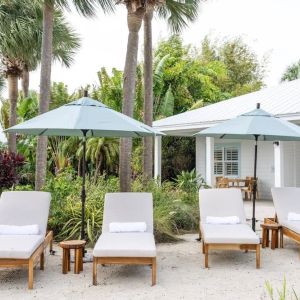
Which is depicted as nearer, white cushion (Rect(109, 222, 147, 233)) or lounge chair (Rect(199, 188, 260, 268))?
lounge chair (Rect(199, 188, 260, 268))

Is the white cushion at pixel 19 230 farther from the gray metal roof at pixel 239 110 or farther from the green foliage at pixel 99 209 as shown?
the gray metal roof at pixel 239 110

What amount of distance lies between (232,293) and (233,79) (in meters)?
31.7

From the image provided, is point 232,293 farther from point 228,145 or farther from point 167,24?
point 228,145

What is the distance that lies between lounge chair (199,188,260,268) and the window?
1019 centimetres

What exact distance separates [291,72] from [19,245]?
33.1 meters

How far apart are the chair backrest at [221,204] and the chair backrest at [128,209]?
4.16 ft

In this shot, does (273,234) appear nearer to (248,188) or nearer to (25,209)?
(25,209)

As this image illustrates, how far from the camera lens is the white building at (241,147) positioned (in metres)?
15.3

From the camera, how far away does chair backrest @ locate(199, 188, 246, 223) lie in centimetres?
820

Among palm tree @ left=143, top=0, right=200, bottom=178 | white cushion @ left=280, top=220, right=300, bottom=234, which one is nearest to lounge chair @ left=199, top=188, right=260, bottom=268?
white cushion @ left=280, top=220, right=300, bottom=234

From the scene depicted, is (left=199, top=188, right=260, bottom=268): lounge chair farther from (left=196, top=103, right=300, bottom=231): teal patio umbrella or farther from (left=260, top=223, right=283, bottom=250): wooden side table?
(left=196, top=103, right=300, bottom=231): teal patio umbrella

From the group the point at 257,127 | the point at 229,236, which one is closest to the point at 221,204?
the point at 229,236

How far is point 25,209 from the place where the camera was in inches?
286

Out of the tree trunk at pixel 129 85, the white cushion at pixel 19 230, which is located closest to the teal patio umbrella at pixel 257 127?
the tree trunk at pixel 129 85
